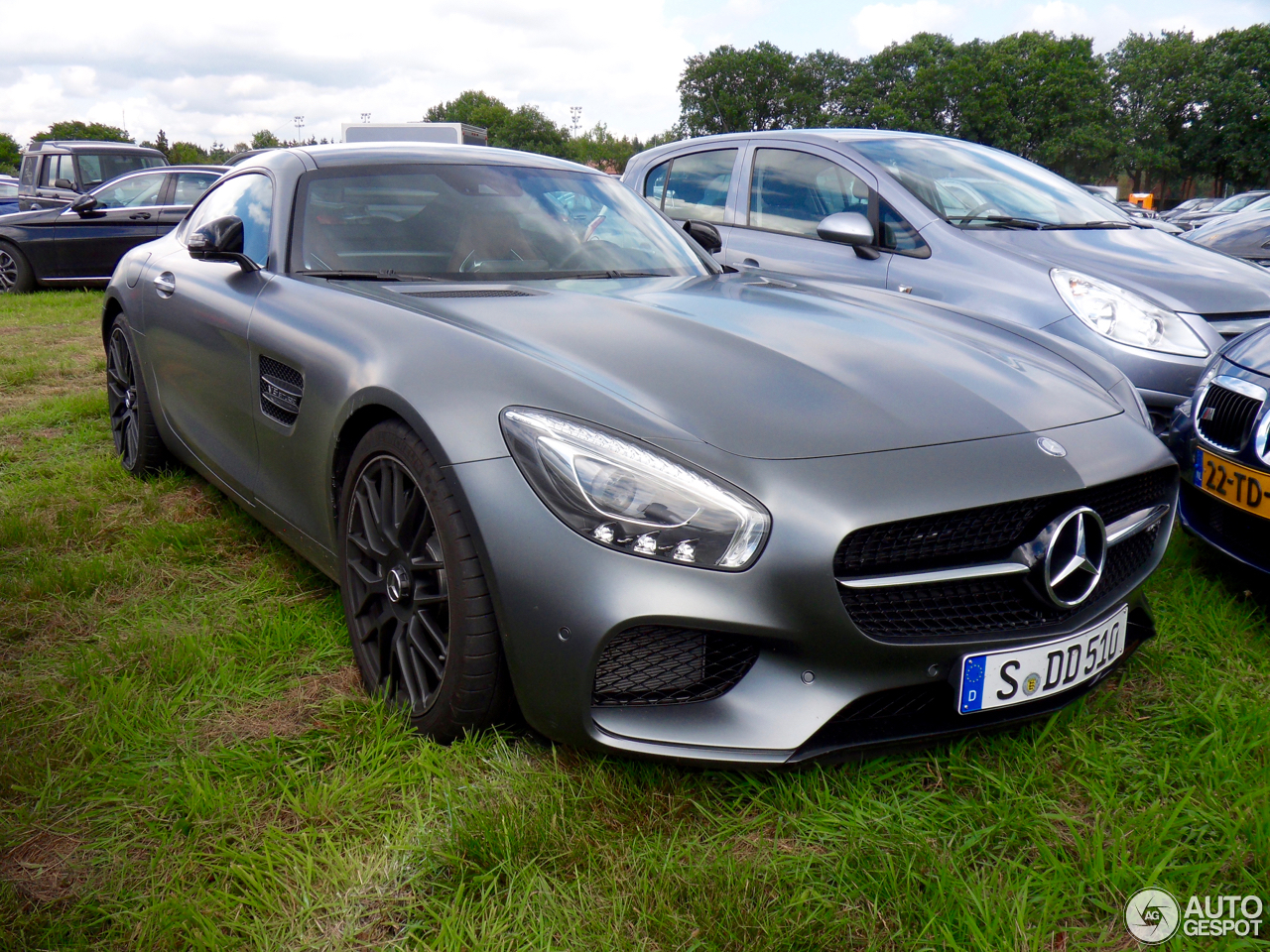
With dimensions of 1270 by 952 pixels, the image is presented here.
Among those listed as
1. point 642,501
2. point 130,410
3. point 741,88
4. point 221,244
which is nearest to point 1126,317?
point 642,501

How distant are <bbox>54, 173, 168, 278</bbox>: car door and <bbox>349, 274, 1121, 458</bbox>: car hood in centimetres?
933

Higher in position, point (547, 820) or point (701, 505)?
point (701, 505)

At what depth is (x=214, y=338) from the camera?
2873mm

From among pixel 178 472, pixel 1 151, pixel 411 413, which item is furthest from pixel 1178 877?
pixel 1 151

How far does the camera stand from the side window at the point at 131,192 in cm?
1043

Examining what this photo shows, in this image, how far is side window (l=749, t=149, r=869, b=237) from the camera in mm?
4383

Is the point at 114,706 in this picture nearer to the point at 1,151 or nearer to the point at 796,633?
the point at 796,633

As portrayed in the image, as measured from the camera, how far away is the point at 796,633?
5.24ft

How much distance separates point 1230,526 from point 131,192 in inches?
434

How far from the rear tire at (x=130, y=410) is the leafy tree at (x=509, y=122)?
3541 inches

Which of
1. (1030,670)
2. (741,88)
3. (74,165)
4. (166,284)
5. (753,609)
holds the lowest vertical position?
(1030,670)

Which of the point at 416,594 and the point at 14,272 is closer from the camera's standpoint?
the point at 416,594

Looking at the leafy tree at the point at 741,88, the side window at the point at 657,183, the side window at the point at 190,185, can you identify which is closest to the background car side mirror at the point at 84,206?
the side window at the point at 190,185

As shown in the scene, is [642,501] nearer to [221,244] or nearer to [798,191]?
[221,244]
